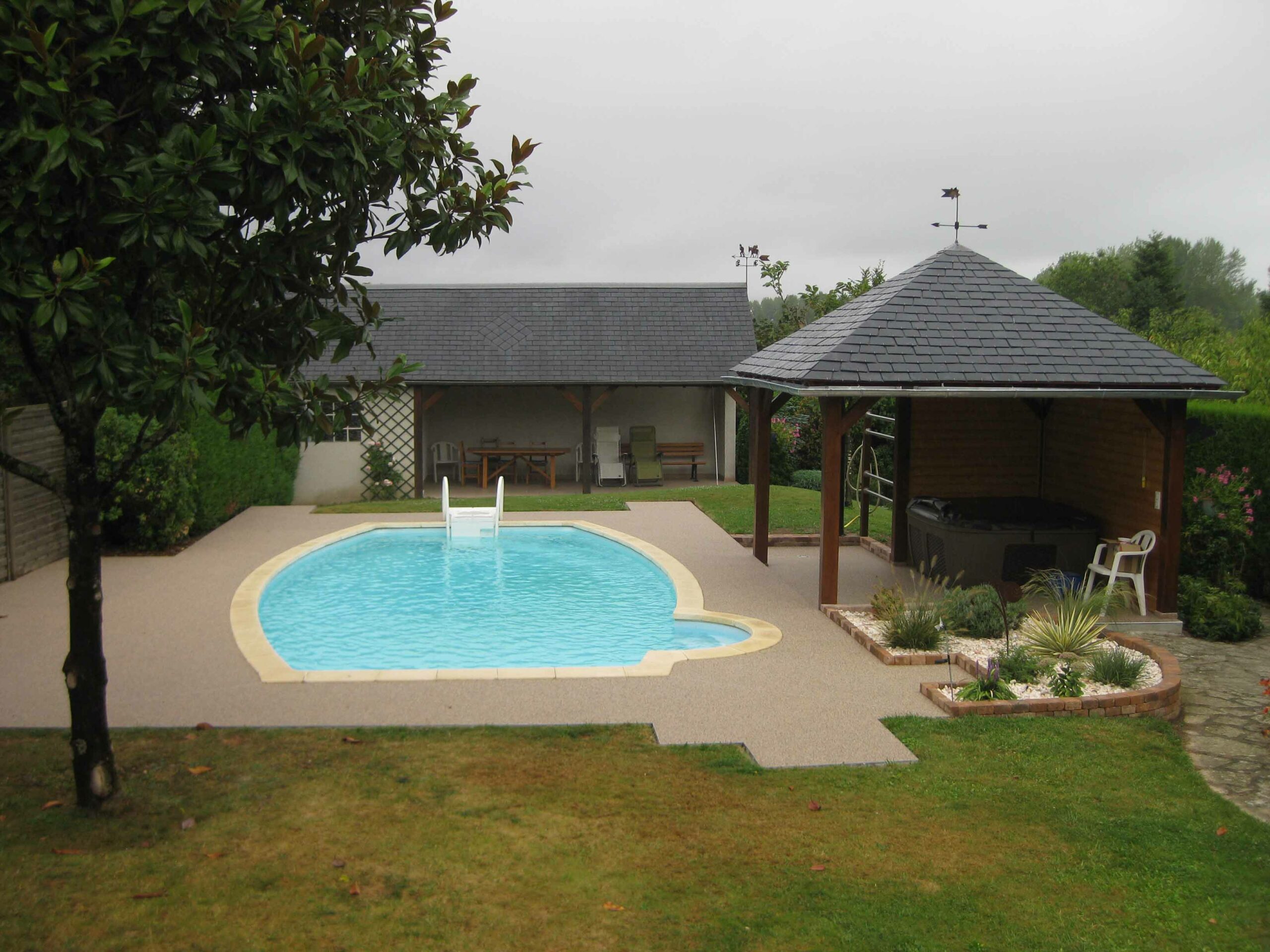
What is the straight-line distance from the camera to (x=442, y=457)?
23.5m

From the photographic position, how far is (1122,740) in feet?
23.7

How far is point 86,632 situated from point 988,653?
6873mm

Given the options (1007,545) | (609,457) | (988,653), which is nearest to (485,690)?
(988,653)

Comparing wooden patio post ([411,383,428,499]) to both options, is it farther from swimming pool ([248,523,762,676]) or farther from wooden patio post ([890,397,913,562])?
wooden patio post ([890,397,913,562])

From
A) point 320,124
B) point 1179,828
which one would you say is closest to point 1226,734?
point 1179,828

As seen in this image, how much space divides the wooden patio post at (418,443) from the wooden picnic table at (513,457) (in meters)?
1.30

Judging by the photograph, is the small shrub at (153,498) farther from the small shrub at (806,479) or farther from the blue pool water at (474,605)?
the small shrub at (806,479)

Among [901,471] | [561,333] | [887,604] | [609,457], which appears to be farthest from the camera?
[561,333]

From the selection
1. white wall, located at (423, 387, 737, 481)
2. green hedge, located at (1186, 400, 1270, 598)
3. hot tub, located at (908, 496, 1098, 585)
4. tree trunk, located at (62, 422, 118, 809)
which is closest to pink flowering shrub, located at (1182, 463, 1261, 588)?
green hedge, located at (1186, 400, 1270, 598)

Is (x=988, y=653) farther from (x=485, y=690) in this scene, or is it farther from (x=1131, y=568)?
(x=485, y=690)

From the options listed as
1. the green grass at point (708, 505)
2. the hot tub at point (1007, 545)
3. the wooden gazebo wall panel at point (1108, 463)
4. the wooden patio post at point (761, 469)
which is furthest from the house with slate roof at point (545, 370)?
the hot tub at point (1007, 545)

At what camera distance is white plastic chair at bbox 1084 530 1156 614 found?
424 inches

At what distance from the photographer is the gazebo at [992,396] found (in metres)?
10.5

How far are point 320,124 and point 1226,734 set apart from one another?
6955mm
